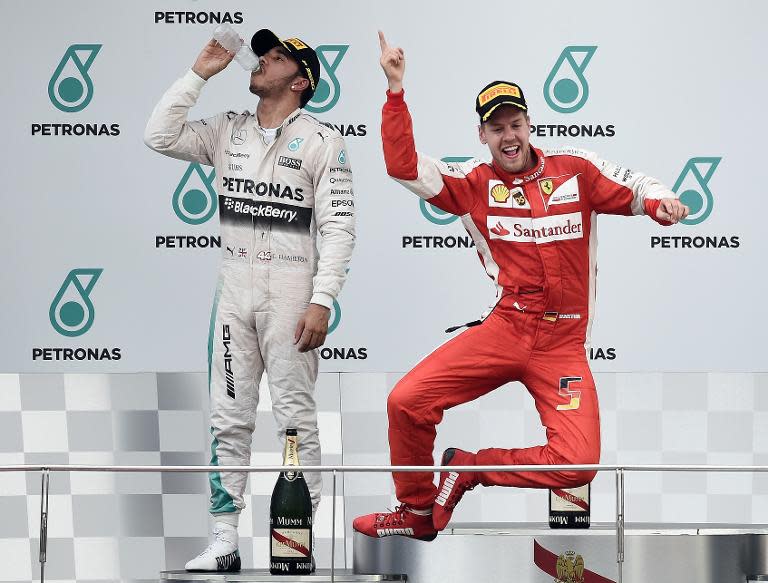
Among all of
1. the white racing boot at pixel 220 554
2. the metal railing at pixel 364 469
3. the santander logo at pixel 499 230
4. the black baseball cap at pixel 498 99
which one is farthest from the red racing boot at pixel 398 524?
the black baseball cap at pixel 498 99

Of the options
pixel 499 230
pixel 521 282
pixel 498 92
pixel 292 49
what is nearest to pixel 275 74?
pixel 292 49

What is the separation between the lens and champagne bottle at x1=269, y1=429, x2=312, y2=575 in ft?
9.78

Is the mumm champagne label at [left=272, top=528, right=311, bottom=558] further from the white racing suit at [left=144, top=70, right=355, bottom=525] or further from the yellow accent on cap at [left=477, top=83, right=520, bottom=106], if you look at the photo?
the yellow accent on cap at [left=477, top=83, right=520, bottom=106]

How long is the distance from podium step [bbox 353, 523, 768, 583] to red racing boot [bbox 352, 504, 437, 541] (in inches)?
1.7

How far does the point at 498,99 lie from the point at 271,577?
126 cm

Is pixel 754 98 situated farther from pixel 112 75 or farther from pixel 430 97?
pixel 112 75

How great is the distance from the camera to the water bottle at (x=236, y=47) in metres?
3.44

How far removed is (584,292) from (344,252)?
0.61 meters

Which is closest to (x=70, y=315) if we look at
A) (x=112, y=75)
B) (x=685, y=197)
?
(x=112, y=75)

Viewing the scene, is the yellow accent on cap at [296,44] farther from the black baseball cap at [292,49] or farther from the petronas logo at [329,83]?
the petronas logo at [329,83]

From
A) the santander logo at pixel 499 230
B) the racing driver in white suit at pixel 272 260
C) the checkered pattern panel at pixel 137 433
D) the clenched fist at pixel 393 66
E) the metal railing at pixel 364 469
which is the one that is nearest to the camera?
the metal railing at pixel 364 469

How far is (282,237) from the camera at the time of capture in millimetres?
3383

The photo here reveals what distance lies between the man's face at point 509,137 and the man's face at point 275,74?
55cm

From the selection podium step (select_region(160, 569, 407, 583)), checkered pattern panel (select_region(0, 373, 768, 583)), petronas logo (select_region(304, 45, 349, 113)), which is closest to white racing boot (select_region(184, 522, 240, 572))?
podium step (select_region(160, 569, 407, 583))
